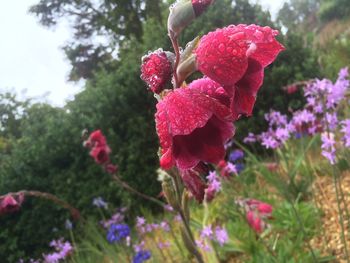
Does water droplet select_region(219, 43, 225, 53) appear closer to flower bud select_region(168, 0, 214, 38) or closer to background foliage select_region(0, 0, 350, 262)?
flower bud select_region(168, 0, 214, 38)

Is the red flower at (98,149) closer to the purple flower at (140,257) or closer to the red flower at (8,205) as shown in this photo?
the red flower at (8,205)

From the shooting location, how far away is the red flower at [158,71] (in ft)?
1.97

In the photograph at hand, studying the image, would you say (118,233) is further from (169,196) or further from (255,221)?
(169,196)

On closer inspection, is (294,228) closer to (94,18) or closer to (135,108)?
(135,108)

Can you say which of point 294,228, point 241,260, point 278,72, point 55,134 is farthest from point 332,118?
point 55,134

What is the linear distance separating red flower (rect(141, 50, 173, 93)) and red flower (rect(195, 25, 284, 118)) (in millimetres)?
52

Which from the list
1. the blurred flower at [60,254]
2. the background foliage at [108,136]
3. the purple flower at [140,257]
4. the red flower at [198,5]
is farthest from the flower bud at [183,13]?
the background foliage at [108,136]

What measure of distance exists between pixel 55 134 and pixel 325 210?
4.32m

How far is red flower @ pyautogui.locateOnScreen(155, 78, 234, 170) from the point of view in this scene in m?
0.56

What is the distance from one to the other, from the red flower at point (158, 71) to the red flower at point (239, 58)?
52 mm

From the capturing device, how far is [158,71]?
602 mm

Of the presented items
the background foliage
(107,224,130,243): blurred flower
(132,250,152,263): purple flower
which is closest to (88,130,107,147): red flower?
(107,224,130,243): blurred flower

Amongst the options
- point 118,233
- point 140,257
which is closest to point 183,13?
point 140,257

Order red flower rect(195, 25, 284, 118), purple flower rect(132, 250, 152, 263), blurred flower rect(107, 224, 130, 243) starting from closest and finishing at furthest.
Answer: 1. red flower rect(195, 25, 284, 118)
2. purple flower rect(132, 250, 152, 263)
3. blurred flower rect(107, 224, 130, 243)
